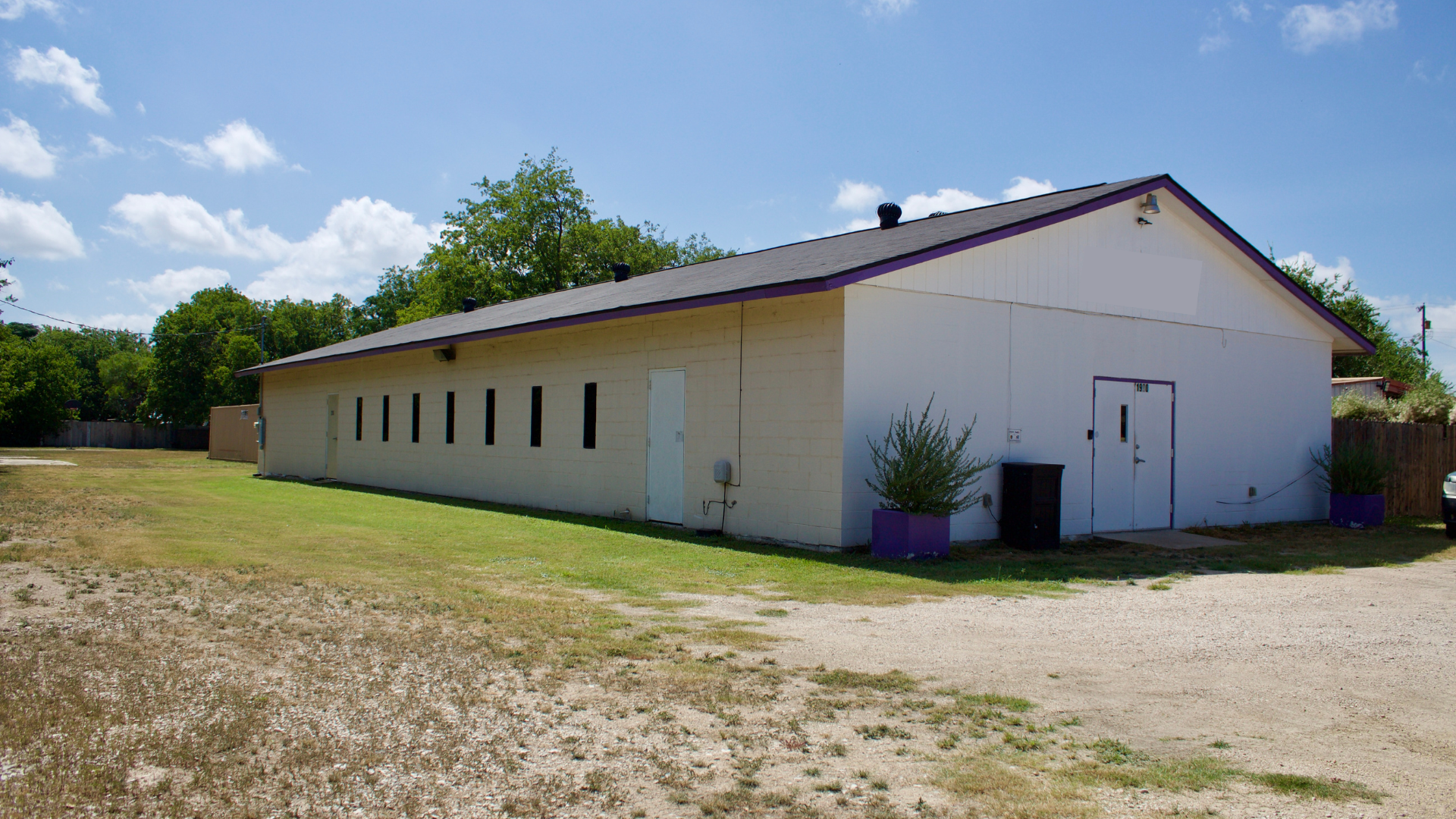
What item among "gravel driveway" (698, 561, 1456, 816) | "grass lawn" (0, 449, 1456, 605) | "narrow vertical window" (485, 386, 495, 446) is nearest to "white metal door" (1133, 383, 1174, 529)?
"grass lawn" (0, 449, 1456, 605)

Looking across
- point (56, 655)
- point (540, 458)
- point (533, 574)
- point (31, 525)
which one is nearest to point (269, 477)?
point (540, 458)

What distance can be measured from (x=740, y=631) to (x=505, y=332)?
35.2 feet

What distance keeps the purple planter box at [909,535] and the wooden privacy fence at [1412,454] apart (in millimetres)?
10713

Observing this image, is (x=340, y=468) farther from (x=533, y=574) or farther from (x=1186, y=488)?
(x=1186, y=488)

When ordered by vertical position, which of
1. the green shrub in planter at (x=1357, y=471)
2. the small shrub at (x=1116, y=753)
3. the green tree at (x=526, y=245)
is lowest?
the small shrub at (x=1116, y=753)

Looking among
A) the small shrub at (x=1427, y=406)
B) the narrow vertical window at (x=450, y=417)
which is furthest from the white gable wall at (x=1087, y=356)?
the narrow vertical window at (x=450, y=417)

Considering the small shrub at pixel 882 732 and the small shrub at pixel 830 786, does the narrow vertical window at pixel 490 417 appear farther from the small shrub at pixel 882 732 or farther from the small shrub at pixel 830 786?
the small shrub at pixel 830 786

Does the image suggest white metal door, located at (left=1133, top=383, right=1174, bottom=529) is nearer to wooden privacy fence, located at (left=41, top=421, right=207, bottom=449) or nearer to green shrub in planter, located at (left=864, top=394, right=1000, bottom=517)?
green shrub in planter, located at (left=864, top=394, right=1000, bottom=517)

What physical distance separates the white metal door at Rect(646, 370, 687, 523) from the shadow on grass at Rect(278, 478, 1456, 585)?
0.32m

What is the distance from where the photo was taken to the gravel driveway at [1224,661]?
3805 millimetres

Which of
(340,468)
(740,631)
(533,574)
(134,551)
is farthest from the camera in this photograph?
(340,468)

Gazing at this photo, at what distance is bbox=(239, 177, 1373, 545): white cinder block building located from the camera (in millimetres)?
10539

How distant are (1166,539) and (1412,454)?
7.88 meters

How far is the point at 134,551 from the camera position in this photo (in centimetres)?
895
